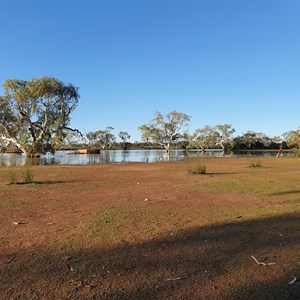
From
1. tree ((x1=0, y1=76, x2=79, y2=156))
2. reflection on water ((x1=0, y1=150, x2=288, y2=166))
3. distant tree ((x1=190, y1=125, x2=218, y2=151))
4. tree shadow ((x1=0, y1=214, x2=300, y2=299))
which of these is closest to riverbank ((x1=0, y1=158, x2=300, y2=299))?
tree shadow ((x1=0, y1=214, x2=300, y2=299))

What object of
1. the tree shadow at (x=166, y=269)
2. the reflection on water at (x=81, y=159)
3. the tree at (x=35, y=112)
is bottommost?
the tree shadow at (x=166, y=269)

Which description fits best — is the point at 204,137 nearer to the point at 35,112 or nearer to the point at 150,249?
the point at 35,112

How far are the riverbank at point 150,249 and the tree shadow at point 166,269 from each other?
1 centimetres

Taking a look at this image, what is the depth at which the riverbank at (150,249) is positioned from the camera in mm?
3105

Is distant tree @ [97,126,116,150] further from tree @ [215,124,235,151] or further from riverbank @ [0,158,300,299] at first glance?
riverbank @ [0,158,300,299]

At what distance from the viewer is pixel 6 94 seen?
1641 inches

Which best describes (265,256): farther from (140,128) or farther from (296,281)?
(140,128)

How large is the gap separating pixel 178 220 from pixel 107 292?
3.08 meters

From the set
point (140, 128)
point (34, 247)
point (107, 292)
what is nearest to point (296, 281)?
point (107, 292)

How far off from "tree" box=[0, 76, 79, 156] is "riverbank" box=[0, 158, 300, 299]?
122 feet

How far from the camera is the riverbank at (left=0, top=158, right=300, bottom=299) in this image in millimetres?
3105

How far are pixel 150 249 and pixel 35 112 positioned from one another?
42.6 metres

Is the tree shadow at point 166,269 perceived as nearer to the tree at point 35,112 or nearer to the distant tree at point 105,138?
the tree at point 35,112

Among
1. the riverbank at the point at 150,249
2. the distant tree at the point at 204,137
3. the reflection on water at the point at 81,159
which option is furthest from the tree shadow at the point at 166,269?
the distant tree at the point at 204,137
